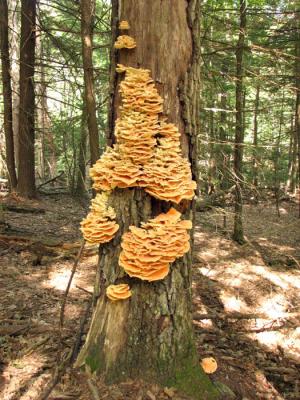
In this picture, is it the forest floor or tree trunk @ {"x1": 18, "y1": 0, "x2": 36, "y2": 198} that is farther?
tree trunk @ {"x1": 18, "y1": 0, "x2": 36, "y2": 198}

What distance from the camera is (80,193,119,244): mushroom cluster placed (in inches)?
113

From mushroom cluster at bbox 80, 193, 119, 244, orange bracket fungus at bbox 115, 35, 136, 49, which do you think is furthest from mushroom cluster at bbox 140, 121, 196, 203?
orange bracket fungus at bbox 115, 35, 136, 49

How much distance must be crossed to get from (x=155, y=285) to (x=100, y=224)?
0.70m

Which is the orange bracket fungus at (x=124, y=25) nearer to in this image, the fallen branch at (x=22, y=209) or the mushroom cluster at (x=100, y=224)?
the mushroom cluster at (x=100, y=224)

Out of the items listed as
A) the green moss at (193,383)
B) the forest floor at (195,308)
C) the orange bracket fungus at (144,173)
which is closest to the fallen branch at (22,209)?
the forest floor at (195,308)

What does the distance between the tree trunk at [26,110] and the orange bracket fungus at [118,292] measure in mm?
9164

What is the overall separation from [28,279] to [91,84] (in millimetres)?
3618

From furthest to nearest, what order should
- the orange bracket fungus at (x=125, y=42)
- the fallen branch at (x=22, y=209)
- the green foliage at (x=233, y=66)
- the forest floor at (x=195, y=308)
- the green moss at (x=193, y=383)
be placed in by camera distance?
1. the fallen branch at (x=22, y=209)
2. the green foliage at (x=233, y=66)
3. the forest floor at (x=195, y=308)
4. the green moss at (x=193, y=383)
5. the orange bracket fungus at (x=125, y=42)

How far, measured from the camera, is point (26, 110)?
11.8 metres

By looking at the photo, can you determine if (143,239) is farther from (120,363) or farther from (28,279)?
(28,279)

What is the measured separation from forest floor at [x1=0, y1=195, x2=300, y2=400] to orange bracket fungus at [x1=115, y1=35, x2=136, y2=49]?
2.41 m

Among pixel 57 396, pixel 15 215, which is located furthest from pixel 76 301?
pixel 15 215

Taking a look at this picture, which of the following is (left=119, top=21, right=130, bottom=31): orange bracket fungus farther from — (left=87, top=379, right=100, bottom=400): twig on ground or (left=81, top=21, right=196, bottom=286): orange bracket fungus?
(left=87, top=379, right=100, bottom=400): twig on ground

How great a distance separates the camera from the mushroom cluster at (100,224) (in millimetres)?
2869
